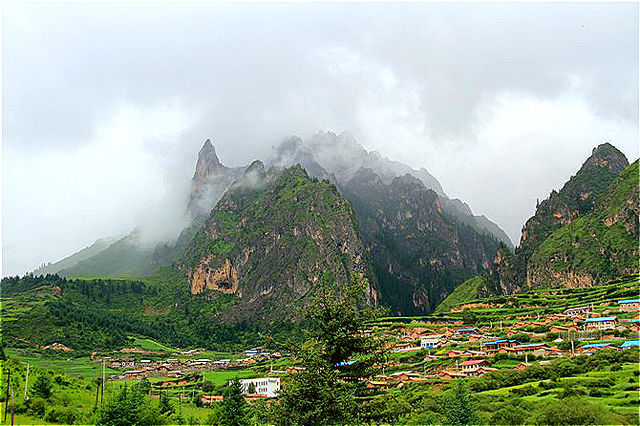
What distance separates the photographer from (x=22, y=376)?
131 feet

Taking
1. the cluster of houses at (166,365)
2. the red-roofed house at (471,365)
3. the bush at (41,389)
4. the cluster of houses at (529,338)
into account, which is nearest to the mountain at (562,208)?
the cluster of houses at (529,338)

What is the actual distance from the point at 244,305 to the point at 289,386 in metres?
186

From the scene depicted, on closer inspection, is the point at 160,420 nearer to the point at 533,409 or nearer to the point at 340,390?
the point at 533,409

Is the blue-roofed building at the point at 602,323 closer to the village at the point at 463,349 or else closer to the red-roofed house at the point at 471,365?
the village at the point at 463,349

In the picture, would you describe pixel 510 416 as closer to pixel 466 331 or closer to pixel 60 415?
pixel 60 415

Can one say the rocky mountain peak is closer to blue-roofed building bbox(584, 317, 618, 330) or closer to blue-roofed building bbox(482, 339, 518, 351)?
blue-roofed building bbox(584, 317, 618, 330)

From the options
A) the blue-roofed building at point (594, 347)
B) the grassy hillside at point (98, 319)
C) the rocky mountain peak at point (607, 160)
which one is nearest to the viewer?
the blue-roofed building at point (594, 347)

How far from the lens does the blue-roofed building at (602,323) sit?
2618 inches

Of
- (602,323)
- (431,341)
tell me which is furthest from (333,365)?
(431,341)

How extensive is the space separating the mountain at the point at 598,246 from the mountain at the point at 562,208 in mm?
9791

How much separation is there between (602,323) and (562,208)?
12255 centimetres

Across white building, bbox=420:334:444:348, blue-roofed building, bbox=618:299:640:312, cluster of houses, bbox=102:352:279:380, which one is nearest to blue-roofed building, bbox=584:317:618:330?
blue-roofed building, bbox=618:299:640:312

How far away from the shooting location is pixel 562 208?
17825 centimetres

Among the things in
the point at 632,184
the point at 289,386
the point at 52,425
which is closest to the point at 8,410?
the point at 52,425
